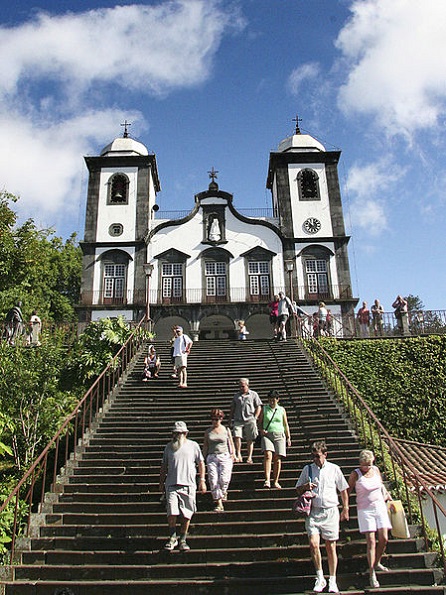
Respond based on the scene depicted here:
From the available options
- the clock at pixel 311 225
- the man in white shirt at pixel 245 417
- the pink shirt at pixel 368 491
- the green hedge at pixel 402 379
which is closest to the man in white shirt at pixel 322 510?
the pink shirt at pixel 368 491

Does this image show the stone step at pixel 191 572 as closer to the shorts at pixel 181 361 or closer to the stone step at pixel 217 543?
the stone step at pixel 217 543

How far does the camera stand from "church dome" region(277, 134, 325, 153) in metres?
28.5

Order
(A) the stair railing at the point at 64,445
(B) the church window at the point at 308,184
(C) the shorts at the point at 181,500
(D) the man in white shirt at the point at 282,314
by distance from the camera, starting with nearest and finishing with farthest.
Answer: (C) the shorts at the point at 181,500 → (A) the stair railing at the point at 64,445 → (D) the man in white shirt at the point at 282,314 → (B) the church window at the point at 308,184

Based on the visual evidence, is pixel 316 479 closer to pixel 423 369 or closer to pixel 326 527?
pixel 326 527

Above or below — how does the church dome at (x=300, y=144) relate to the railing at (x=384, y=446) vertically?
above

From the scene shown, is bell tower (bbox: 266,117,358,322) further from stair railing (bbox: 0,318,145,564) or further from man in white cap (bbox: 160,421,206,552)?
man in white cap (bbox: 160,421,206,552)

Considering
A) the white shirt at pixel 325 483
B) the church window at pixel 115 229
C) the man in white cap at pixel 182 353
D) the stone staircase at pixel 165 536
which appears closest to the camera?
the white shirt at pixel 325 483

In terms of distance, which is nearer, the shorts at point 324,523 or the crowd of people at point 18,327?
the shorts at point 324,523

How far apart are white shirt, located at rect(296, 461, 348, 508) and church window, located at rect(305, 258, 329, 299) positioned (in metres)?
19.3

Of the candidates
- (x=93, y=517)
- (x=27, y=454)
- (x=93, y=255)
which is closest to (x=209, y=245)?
(x=93, y=255)

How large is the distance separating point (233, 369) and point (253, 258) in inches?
472

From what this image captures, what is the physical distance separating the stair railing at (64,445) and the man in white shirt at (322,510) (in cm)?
370

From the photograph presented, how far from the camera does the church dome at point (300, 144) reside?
93.4ft

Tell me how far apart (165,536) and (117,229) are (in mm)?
21097
